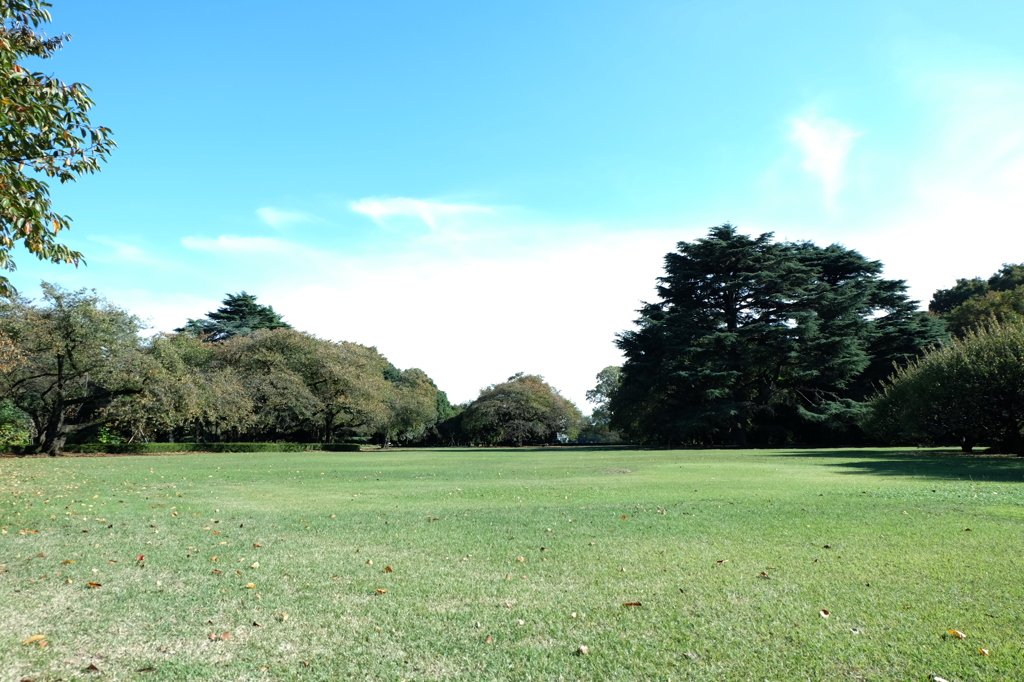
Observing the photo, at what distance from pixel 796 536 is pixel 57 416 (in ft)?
118

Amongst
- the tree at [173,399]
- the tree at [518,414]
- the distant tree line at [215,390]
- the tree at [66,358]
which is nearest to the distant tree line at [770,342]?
the tree at [518,414]

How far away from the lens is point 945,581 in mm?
5547

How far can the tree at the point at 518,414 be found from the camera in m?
66.3

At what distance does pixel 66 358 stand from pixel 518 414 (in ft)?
143

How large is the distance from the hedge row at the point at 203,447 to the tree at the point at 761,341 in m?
23.6

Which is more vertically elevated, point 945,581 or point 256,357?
point 256,357

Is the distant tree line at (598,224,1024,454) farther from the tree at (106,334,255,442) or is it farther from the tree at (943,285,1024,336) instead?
the tree at (106,334,255,442)

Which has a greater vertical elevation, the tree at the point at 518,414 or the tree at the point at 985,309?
the tree at the point at 985,309

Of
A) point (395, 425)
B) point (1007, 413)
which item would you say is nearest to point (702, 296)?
point (1007, 413)

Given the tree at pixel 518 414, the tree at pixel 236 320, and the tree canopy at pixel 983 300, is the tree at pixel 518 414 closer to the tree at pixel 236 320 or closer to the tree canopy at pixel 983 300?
the tree at pixel 236 320

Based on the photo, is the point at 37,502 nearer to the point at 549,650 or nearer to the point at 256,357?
the point at 549,650

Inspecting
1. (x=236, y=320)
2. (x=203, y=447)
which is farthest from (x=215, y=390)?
(x=236, y=320)

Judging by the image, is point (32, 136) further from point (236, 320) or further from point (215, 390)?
point (236, 320)

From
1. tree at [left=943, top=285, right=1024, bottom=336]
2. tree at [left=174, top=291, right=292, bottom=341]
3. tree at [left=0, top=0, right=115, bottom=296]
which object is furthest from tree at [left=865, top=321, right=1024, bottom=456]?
tree at [left=174, top=291, right=292, bottom=341]
